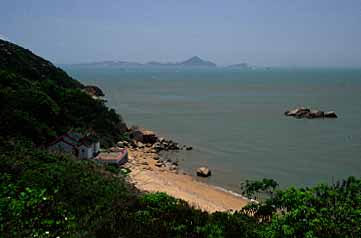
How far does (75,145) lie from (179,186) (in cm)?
631

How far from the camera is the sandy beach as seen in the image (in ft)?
61.3

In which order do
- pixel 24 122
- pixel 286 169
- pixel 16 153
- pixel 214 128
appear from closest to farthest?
pixel 16 153 < pixel 24 122 < pixel 286 169 < pixel 214 128

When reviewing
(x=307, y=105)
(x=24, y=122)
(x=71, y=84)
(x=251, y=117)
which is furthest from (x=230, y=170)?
(x=307, y=105)

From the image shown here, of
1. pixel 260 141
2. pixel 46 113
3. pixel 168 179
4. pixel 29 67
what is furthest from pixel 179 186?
pixel 29 67

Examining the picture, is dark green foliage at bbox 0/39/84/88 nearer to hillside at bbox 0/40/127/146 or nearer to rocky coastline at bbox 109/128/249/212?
hillside at bbox 0/40/127/146

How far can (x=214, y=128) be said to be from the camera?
133 feet

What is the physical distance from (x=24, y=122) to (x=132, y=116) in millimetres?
29631

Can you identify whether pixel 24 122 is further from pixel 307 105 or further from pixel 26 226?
pixel 307 105

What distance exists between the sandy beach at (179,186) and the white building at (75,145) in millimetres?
2813

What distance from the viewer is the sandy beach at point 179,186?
18.7 meters

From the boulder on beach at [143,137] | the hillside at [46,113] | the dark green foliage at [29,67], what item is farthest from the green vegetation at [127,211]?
the dark green foliage at [29,67]

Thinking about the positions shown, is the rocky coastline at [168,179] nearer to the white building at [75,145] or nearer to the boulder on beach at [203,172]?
the boulder on beach at [203,172]

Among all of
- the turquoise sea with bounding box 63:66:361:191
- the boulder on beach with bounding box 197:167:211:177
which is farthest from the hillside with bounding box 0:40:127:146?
the boulder on beach with bounding box 197:167:211:177

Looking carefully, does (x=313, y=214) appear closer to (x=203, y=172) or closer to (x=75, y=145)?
(x=75, y=145)
